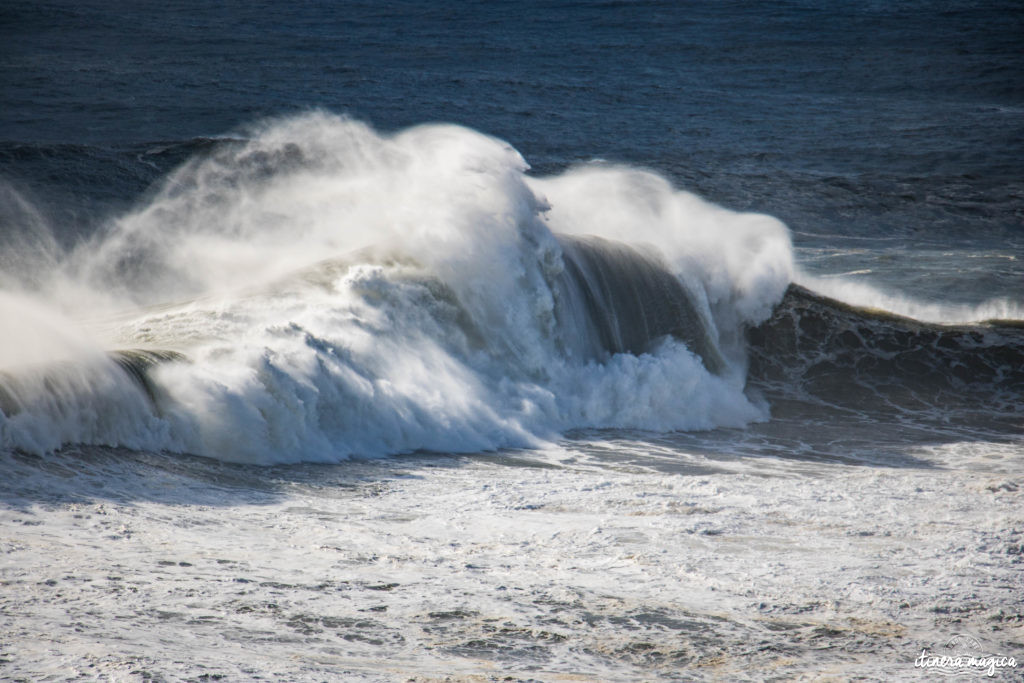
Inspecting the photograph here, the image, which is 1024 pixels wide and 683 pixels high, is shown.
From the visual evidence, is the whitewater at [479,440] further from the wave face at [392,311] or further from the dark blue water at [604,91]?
the dark blue water at [604,91]

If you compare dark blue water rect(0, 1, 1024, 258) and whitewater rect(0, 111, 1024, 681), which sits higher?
dark blue water rect(0, 1, 1024, 258)

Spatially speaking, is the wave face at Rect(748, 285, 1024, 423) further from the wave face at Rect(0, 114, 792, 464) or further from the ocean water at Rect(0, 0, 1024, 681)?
the wave face at Rect(0, 114, 792, 464)

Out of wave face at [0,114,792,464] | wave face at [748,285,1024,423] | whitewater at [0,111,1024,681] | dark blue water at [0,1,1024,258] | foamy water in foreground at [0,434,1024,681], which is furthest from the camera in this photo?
dark blue water at [0,1,1024,258]

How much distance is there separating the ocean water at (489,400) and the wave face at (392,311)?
0.04 m

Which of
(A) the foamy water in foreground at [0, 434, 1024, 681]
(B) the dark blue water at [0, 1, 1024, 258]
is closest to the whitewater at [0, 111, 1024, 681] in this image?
(A) the foamy water in foreground at [0, 434, 1024, 681]

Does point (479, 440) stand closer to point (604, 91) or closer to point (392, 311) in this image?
point (392, 311)

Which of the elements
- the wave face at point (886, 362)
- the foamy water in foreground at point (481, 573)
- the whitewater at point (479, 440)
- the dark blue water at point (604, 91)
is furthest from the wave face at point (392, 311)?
the dark blue water at point (604, 91)

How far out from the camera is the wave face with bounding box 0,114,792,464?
308 inches

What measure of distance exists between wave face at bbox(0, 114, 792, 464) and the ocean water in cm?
4

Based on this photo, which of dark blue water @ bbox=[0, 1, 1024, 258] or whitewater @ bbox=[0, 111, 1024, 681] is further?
dark blue water @ bbox=[0, 1, 1024, 258]

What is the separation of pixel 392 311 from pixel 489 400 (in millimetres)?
1358

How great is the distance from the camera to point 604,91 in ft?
106

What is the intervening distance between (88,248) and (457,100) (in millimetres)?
Answer: 16408

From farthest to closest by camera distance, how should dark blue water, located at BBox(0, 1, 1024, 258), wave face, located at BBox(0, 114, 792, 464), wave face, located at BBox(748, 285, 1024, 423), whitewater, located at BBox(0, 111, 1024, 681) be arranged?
dark blue water, located at BBox(0, 1, 1024, 258), wave face, located at BBox(748, 285, 1024, 423), wave face, located at BBox(0, 114, 792, 464), whitewater, located at BBox(0, 111, 1024, 681)
